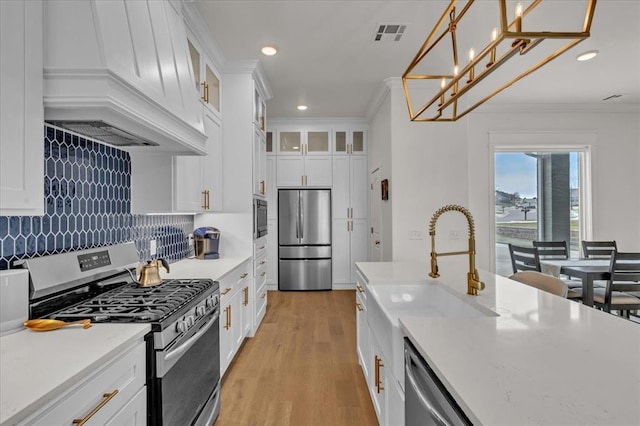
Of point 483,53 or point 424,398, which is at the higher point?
point 483,53

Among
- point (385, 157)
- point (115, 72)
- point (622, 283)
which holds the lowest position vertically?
point (622, 283)

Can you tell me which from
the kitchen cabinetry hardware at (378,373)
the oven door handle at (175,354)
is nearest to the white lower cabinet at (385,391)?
the kitchen cabinetry hardware at (378,373)

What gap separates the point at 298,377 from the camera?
2572 mm

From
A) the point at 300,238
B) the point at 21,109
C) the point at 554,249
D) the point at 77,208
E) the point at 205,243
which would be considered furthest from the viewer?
the point at 300,238

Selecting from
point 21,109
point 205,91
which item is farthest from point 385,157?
point 21,109

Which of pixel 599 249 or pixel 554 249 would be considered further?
pixel 599 249

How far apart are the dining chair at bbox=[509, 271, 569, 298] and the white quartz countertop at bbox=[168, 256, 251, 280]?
2.01 m

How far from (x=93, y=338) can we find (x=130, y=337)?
4.5 inches

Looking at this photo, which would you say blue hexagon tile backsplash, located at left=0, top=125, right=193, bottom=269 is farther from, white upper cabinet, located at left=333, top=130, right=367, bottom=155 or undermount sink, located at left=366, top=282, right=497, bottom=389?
white upper cabinet, located at left=333, top=130, right=367, bottom=155

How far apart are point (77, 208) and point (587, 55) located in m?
4.46

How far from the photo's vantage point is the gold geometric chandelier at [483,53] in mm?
1021

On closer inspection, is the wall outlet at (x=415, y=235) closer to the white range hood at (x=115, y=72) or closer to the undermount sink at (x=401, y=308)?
the undermount sink at (x=401, y=308)

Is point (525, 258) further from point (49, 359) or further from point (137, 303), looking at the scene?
point (49, 359)

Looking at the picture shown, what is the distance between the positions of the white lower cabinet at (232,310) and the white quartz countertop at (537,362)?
1582mm
